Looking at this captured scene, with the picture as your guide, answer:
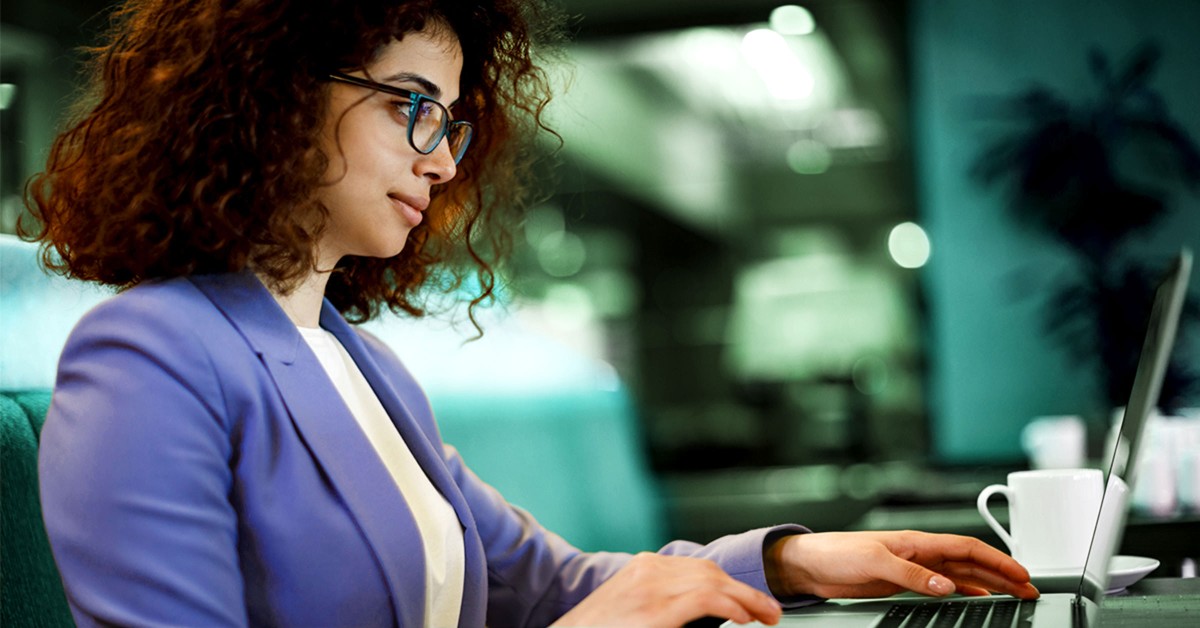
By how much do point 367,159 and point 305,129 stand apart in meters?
0.07

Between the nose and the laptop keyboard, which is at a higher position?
the nose

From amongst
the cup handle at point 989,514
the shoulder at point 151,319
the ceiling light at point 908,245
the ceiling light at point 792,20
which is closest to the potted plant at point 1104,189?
the ceiling light at point 908,245

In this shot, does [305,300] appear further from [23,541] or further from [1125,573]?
[1125,573]

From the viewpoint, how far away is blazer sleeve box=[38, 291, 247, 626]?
93cm

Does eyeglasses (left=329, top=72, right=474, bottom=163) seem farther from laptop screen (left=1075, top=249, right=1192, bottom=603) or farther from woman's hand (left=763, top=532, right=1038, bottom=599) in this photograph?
laptop screen (left=1075, top=249, right=1192, bottom=603)

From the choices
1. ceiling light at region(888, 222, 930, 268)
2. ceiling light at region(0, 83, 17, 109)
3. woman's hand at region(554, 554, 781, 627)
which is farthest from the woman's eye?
ceiling light at region(888, 222, 930, 268)

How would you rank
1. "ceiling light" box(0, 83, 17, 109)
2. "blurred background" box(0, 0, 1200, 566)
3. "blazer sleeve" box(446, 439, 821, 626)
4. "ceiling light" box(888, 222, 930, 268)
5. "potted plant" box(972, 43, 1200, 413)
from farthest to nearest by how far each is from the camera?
"ceiling light" box(888, 222, 930, 268) → "potted plant" box(972, 43, 1200, 413) → "blurred background" box(0, 0, 1200, 566) → "ceiling light" box(0, 83, 17, 109) → "blazer sleeve" box(446, 439, 821, 626)

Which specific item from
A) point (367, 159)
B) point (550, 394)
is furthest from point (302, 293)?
point (550, 394)

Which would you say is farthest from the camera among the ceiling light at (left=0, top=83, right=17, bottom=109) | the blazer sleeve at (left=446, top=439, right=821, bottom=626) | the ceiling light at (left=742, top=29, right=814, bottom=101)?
the ceiling light at (left=742, top=29, right=814, bottom=101)

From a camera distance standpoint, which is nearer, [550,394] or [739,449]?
[550,394]

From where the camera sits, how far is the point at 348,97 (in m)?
1.21

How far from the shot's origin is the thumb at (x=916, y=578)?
1123 millimetres

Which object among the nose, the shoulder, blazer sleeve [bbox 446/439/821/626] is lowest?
blazer sleeve [bbox 446/439/821/626]

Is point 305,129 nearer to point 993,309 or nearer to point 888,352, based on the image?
point 993,309
